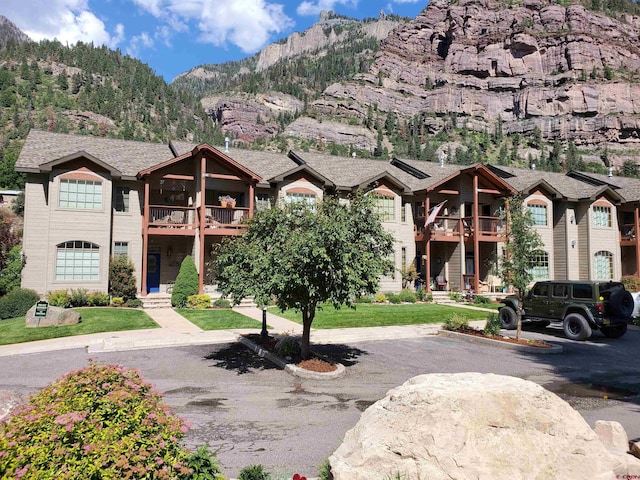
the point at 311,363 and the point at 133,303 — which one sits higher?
the point at 133,303

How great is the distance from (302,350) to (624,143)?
157664mm

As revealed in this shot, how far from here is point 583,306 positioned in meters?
16.3

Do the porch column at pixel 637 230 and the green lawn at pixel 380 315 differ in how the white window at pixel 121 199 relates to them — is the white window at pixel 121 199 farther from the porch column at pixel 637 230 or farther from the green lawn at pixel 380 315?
the porch column at pixel 637 230

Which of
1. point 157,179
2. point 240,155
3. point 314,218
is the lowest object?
point 314,218

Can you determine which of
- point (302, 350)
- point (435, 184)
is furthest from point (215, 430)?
point (435, 184)

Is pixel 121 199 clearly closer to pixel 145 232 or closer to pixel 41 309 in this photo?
pixel 145 232

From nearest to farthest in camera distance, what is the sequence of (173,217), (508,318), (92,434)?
(92,434) → (508,318) → (173,217)

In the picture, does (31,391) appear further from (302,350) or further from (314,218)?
(314,218)

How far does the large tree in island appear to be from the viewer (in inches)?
411

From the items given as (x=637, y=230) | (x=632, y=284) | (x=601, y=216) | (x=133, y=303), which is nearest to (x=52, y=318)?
(x=133, y=303)

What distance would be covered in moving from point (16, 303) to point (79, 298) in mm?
2834

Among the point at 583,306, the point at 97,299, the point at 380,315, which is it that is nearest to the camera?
the point at 583,306

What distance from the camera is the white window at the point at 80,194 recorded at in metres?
24.0

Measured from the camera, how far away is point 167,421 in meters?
4.27
